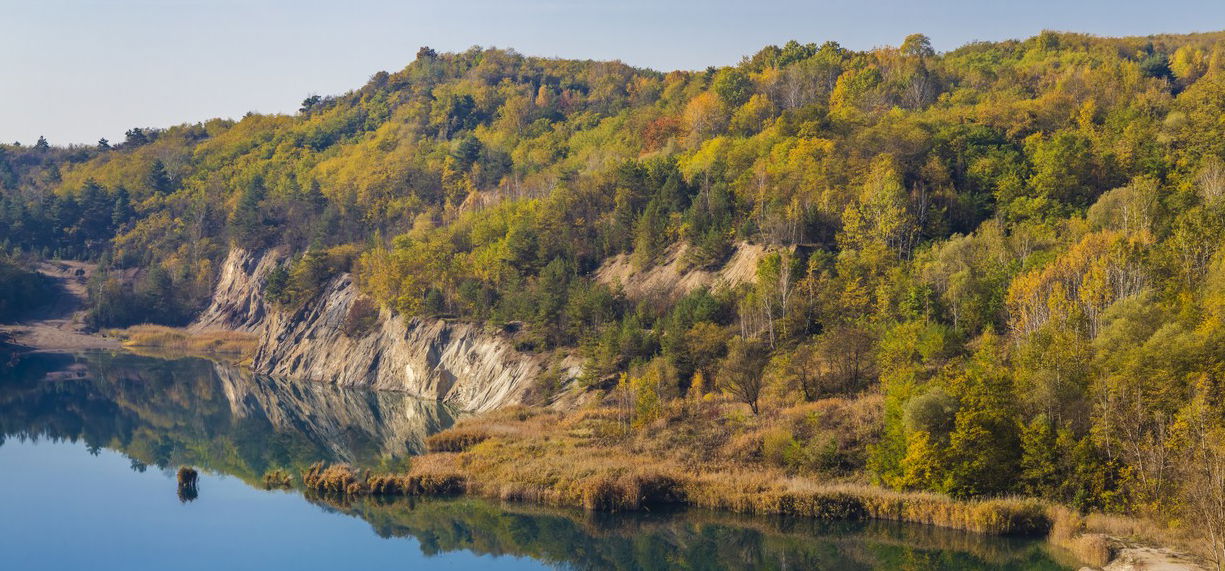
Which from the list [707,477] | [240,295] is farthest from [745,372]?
[240,295]

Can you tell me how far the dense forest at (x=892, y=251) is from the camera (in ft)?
170

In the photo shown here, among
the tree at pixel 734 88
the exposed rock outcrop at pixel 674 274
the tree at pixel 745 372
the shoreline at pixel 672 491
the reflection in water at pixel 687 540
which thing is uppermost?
the tree at pixel 734 88

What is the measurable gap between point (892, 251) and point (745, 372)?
24.0 m

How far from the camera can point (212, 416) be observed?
9969 centimetres

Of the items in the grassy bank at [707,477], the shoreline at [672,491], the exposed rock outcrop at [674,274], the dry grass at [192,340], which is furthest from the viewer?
the dry grass at [192,340]

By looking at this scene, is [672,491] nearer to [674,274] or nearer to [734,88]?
[674,274]

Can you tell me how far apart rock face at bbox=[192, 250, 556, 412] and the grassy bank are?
23.4 metres

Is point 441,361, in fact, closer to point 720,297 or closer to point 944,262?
point 720,297

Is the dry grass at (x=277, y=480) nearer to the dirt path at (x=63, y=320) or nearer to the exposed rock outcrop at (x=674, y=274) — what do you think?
the exposed rock outcrop at (x=674, y=274)

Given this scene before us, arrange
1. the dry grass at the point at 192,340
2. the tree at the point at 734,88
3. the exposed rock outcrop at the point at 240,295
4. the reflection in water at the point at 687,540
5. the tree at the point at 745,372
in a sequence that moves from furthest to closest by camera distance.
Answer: the exposed rock outcrop at the point at 240,295, the dry grass at the point at 192,340, the tree at the point at 734,88, the tree at the point at 745,372, the reflection in water at the point at 687,540

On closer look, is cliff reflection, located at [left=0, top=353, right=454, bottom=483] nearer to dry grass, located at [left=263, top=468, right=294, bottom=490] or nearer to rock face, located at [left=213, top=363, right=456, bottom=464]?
rock face, located at [left=213, top=363, right=456, bottom=464]

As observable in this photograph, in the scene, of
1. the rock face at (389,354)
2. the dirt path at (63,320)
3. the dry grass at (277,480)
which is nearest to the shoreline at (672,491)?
the dry grass at (277,480)

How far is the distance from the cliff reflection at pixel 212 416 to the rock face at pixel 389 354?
279cm

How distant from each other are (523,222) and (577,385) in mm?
35316
